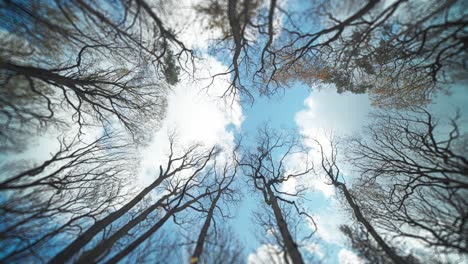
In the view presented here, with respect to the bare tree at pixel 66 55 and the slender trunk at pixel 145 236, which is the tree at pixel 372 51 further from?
the slender trunk at pixel 145 236

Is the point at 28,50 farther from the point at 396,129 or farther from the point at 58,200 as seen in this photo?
the point at 396,129

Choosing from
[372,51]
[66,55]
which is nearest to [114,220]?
[66,55]

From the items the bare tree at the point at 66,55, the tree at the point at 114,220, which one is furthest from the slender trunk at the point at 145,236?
the bare tree at the point at 66,55

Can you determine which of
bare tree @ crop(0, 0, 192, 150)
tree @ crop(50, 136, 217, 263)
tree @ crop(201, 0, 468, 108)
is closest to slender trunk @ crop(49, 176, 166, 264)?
tree @ crop(50, 136, 217, 263)

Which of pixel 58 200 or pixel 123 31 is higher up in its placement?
pixel 123 31

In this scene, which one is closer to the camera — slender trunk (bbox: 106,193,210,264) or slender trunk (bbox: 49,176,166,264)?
Result: slender trunk (bbox: 49,176,166,264)

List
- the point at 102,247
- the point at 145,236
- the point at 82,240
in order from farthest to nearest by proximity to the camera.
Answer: the point at 145,236 < the point at 102,247 < the point at 82,240

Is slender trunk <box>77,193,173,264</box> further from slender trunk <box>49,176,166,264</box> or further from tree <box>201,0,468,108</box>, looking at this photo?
tree <box>201,0,468,108</box>

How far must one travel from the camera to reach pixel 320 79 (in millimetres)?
8109

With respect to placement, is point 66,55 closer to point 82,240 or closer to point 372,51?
point 82,240

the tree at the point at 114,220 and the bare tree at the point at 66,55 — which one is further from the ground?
the bare tree at the point at 66,55

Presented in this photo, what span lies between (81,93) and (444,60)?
13.8 m

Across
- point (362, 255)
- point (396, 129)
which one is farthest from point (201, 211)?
point (396, 129)

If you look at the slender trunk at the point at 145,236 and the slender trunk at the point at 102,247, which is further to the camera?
the slender trunk at the point at 145,236
